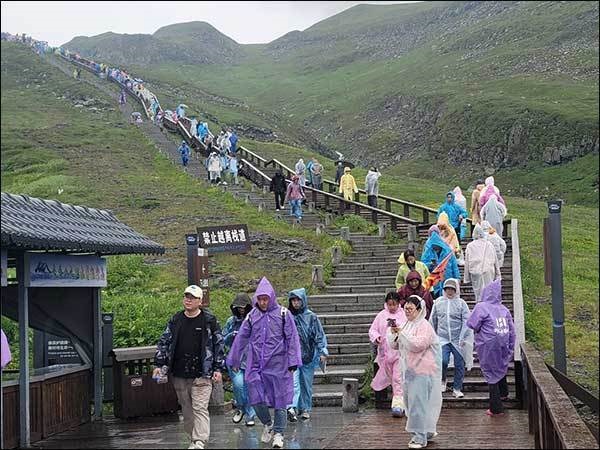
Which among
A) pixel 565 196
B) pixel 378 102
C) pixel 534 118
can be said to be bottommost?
pixel 565 196

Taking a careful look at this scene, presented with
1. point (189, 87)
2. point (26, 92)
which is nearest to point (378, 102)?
point (189, 87)

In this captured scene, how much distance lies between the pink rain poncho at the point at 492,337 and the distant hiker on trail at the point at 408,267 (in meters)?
2.73

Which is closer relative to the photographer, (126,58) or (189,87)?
(189,87)

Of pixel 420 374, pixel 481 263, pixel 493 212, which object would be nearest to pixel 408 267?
pixel 481 263

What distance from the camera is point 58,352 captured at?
12914mm

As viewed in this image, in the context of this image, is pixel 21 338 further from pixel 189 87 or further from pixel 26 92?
pixel 189 87

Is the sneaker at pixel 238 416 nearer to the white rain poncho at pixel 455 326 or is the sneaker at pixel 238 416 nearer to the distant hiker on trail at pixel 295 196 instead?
the white rain poncho at pixel 455 326

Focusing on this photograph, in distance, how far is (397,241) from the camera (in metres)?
23.5

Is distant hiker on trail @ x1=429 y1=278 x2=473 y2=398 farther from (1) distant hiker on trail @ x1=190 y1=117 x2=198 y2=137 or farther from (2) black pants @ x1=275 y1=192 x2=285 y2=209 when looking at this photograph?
(1) distant hiker on trail @ x1=190 y1=117 x2=198 y2=137

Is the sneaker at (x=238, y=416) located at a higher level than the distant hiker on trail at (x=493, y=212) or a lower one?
lower

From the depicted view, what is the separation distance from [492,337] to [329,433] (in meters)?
2.47

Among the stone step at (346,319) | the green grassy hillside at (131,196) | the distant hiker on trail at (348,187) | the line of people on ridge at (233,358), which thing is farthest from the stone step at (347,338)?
the distant hiker on trail at (348,187)

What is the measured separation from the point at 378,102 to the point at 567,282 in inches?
2592

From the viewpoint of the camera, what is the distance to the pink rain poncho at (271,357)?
965cm
